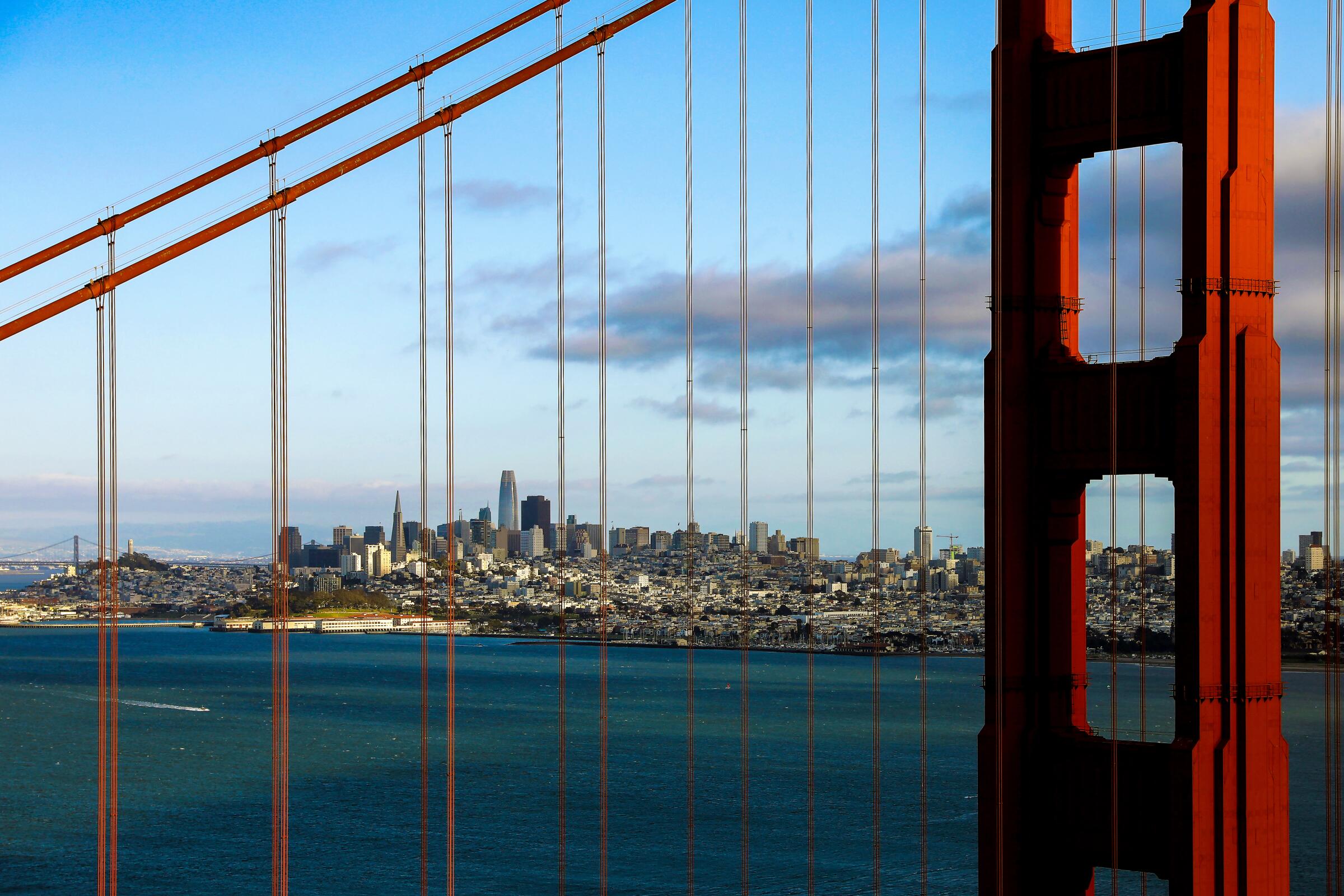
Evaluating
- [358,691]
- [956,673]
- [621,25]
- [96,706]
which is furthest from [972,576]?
[621,25]

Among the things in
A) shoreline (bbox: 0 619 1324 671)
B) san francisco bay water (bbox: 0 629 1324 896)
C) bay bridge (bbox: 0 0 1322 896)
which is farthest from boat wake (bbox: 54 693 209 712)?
bay bridge (bbox: 0 0 1322 896)

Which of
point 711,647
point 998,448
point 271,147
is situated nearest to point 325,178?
point 271,147

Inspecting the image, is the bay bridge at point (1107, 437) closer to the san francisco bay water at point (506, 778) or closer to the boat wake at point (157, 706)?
the san francisco bay water at point (506, 778)

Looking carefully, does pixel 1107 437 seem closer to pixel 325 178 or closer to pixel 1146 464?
pixel 1146 464

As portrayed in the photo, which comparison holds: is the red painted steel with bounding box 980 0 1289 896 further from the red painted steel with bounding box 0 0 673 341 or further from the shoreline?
the shoreline

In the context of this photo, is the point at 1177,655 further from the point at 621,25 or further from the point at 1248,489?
the point at 621,25

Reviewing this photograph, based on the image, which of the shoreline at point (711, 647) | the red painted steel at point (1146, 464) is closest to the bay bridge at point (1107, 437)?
the red painted steel at point (1146, 464)

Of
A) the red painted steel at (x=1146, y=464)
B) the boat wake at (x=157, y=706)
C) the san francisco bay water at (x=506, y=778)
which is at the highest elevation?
the red painted steel at (x=1146, y=464)
